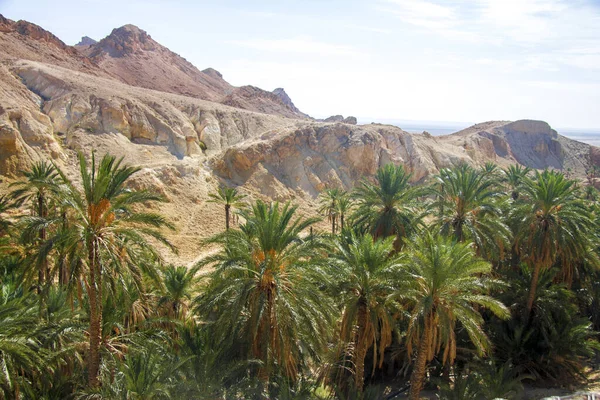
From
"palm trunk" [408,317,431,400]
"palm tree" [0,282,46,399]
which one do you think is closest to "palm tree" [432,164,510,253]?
"palm trunk" [408,317,431,400]

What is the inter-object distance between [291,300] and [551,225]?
437 inches

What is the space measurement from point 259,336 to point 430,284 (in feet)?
16.5

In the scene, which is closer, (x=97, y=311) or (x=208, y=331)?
(x=97, y=311)

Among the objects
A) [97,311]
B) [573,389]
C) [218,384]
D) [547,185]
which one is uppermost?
[547,185]

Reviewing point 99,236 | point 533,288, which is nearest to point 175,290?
point 99,236

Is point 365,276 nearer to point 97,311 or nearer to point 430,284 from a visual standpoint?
point 430,284

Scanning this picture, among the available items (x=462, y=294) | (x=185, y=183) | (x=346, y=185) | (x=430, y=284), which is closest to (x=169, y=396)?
(x=430, y=284)

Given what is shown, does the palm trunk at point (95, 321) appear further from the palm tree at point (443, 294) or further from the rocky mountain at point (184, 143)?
the rocky mountain at point (184, 143)

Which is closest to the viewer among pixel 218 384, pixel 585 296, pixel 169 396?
pixel 169 396

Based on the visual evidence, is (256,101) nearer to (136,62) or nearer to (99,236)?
(136,62)

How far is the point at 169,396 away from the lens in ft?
31.3

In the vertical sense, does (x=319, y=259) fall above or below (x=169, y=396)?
above

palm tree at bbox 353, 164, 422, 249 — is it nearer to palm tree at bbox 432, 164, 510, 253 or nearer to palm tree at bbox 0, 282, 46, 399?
palm tree at bbox 432, 164, 510, 253

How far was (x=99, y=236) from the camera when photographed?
9.65 metres
